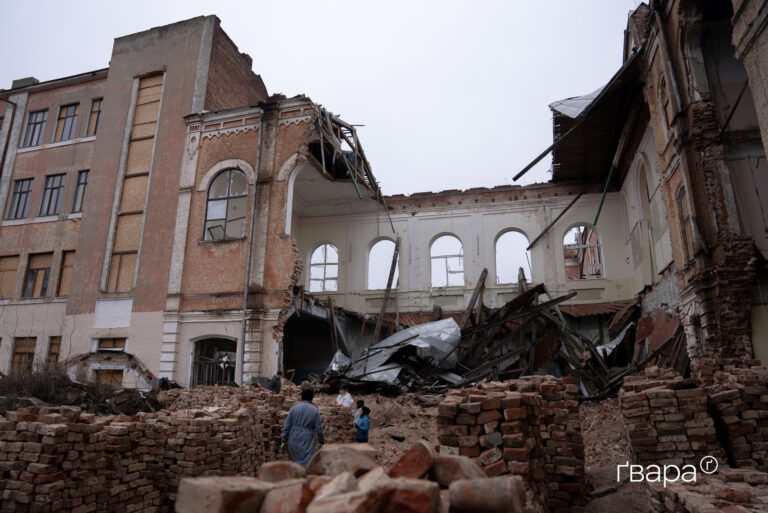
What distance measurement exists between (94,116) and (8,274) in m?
7.20

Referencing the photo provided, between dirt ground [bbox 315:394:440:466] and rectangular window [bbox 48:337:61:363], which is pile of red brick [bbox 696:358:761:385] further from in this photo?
rectangular window [bbox 48:337:61:363]

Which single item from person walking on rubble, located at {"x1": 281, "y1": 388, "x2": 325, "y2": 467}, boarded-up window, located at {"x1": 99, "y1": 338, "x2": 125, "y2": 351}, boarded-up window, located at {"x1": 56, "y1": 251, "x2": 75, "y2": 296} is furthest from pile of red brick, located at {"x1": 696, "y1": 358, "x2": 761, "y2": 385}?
boarded-up window, located at {"x1": 56, "y1": 251, "x2": 75, "y2": 296}

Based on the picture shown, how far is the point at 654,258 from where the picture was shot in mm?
14648

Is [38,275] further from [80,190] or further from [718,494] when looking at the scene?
[718,494]

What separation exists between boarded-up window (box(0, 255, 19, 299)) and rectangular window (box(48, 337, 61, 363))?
3.40m


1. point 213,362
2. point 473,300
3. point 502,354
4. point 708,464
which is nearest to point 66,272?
point 213,362

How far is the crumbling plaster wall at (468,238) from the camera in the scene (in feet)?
60.0

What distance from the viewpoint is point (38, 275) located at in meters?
18.6

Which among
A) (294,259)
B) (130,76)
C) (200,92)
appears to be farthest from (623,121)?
(130,76)

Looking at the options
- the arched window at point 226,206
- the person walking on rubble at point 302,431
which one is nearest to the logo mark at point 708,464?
the person walking on rubble at point 302,431

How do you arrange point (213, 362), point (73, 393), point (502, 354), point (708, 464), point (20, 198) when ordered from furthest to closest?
point (20, 198), point (213, 362), point (502, 354), point (73, 393), point (708, 464)

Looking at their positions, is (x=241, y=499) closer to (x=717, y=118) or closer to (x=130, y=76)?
(x=717, y=118)

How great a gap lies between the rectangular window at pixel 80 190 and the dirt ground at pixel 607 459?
19.1 meters

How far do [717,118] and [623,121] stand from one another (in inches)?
208
